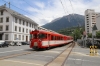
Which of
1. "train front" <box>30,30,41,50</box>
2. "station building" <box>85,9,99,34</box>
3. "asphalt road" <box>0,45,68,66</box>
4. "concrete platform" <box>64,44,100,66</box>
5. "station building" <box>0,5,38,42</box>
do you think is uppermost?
"station building" <box>85,9,99,34</box>

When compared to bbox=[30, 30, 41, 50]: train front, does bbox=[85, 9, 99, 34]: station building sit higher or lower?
higher

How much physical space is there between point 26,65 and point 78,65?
3.32 metres

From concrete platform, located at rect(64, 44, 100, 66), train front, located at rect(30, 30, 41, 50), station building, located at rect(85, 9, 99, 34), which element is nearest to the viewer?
concrete platform, located at rect(64, 44, 100, 66)

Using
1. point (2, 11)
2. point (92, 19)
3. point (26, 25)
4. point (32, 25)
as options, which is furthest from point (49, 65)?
point (92, 19)

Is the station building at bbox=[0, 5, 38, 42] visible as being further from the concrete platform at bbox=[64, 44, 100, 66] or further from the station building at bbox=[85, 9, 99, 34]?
the station building at bbox=[85, 9, 99, 34]

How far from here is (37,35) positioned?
24234mm

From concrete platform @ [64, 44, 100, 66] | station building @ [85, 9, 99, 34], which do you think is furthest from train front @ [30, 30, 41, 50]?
station building @ [85, 9, 99, 34]

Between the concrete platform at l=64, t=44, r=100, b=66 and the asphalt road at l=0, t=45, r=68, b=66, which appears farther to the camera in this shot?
the concrete platform at l=64, t=44, r=100, b=66

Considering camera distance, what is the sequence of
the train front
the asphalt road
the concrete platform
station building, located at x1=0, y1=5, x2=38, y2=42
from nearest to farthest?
1. the asphalt road
2. the concrete platform
3. the train front
4. station building, located at x1=0, y1=5, x2=38, y2=42

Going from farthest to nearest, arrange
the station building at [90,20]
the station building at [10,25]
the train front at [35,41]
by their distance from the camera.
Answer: the station building at [90,20] < the station building at [10,25] < the train front at [35,41]

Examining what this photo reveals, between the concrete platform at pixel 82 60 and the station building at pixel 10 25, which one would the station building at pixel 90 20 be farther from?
the concrete platform at pixel 82 60

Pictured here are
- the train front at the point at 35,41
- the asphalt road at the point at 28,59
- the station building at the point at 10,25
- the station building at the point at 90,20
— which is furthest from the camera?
the station building at the point at 90,20

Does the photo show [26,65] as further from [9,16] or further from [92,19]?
[92,19]

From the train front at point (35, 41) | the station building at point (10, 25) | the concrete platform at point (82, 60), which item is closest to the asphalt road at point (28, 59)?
the concrete platform at point (82, 60)
